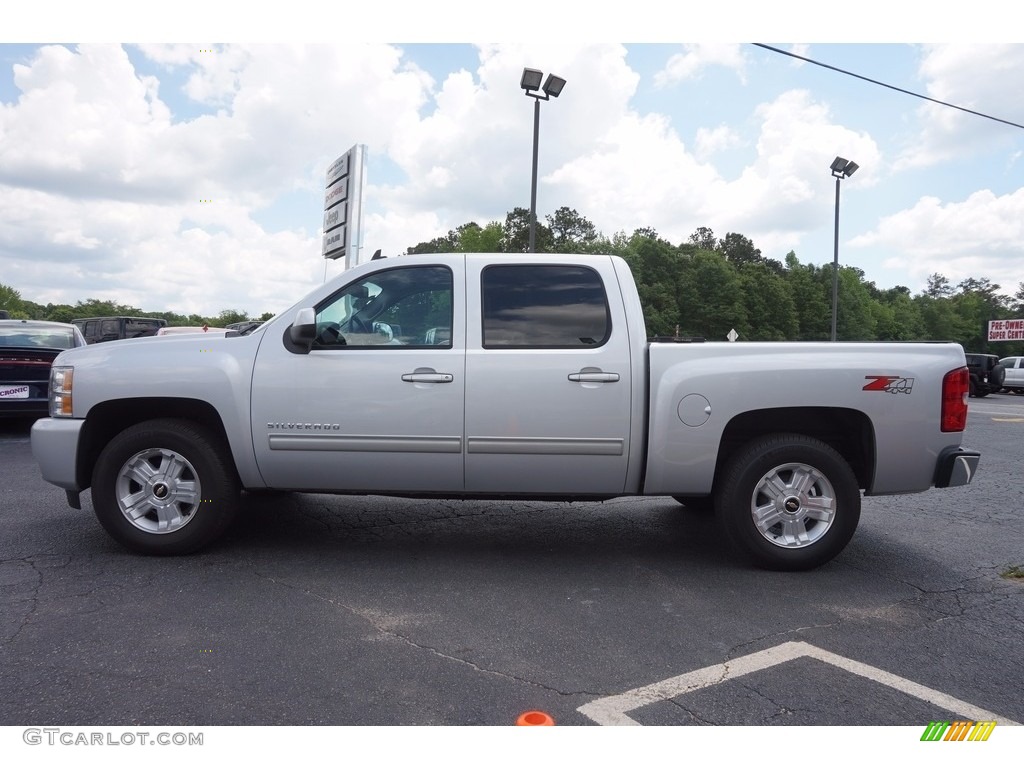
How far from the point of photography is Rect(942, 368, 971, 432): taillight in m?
4.33

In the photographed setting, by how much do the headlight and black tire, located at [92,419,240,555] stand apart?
372 mm

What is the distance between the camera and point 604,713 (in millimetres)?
2682

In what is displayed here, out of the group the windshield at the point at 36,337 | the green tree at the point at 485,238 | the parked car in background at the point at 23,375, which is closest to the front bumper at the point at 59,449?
the parked car in background at the point at 23,375

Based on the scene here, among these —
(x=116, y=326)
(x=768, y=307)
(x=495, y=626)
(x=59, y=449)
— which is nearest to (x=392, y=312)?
(x=495, y=626)

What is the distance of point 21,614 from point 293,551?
153 centimetres

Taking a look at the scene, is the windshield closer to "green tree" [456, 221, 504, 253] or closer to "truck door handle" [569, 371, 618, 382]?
"truck door handle" [569, 371, 618, 382]

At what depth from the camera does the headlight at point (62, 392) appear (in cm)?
459

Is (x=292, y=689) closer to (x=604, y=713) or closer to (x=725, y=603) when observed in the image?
(x=604, y=713)

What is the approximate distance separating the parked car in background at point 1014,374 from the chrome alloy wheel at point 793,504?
108 ft

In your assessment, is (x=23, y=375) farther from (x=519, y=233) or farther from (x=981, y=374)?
(x=519, y=233)

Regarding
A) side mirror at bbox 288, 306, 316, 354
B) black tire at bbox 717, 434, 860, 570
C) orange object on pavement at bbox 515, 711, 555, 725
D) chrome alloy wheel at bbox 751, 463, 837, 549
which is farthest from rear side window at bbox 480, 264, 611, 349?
orange object on pavement at bbox 515, 711, 555, 725

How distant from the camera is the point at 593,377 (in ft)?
14.2


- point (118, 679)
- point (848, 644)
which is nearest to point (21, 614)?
point (118, 679)
